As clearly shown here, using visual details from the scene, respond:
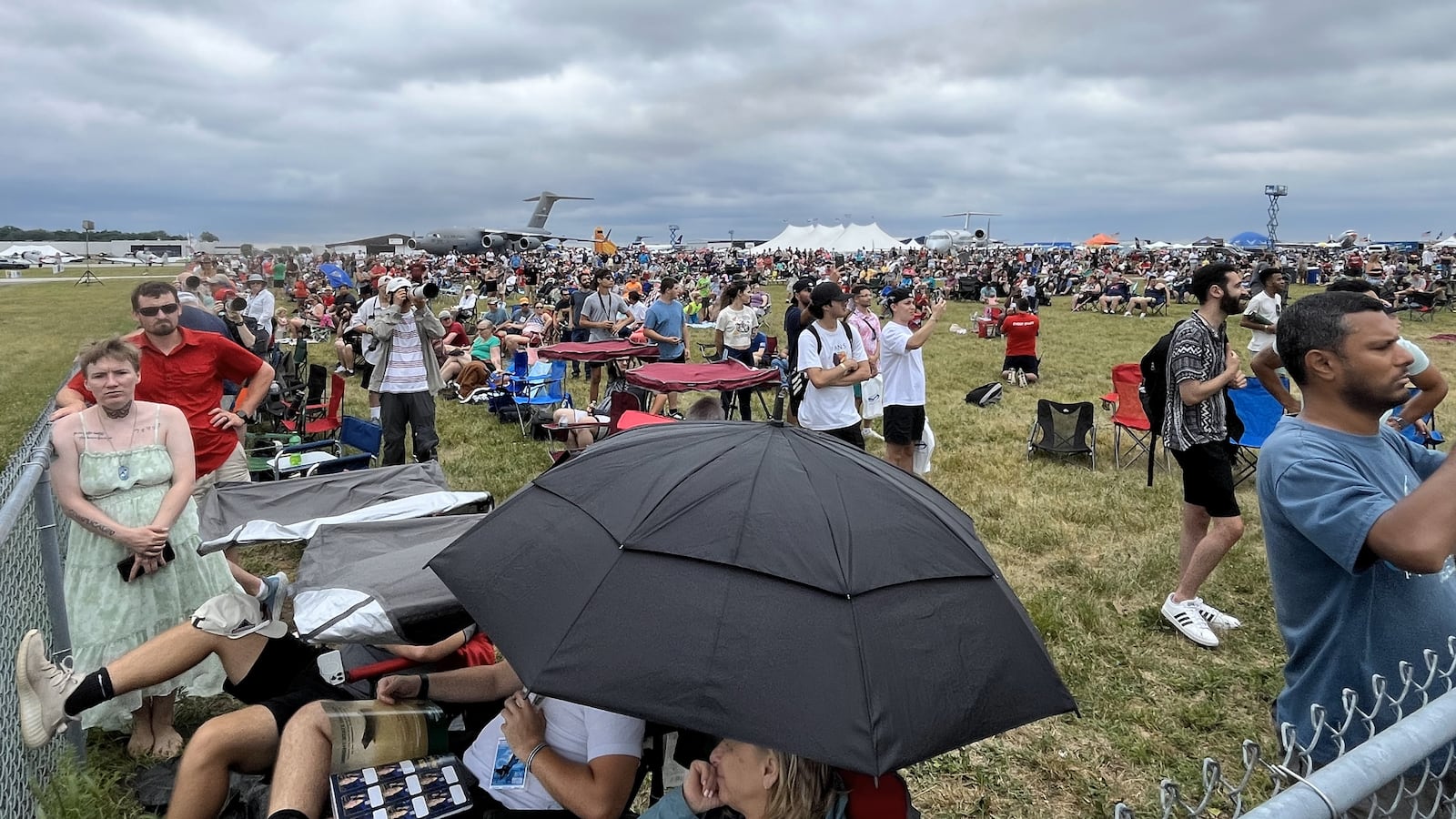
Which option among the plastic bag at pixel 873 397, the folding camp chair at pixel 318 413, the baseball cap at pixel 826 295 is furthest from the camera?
the folding camp chair at pixel 318 413

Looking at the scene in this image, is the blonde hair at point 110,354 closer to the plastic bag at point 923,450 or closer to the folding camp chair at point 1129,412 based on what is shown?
the plastic bag at point 923,450

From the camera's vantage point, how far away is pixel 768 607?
5.65 feet

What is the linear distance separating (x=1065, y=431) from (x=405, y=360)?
627 cm

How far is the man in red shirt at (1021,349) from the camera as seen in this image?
41.3ft

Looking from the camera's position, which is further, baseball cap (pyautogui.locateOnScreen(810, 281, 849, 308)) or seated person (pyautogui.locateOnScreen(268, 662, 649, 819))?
baseball cap (pyautogui.locateOnScreen(810, 281, 849, 308))

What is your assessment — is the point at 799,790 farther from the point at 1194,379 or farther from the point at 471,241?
the point at 471,241

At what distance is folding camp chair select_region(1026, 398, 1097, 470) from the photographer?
26.4 ft

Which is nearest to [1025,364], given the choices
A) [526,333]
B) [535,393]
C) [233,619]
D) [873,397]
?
[873,397]

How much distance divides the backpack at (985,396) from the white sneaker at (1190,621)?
6426 millimetres

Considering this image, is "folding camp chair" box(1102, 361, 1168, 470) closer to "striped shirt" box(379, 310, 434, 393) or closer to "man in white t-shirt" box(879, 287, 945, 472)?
"man in white t-shirt" box(879, 287, 945, 472)

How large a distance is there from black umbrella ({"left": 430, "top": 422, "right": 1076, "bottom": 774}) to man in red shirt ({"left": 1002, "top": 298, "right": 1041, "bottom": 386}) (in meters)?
11.2

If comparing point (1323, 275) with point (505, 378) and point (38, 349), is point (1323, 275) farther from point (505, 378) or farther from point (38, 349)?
point (38, 349)

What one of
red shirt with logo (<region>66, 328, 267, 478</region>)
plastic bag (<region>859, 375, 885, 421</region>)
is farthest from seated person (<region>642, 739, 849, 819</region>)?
plastic bag (<region>859, 375, 885, 421</region>)

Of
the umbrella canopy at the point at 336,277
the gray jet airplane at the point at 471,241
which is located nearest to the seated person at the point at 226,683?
the umbrella canopy at the point at 336,277
